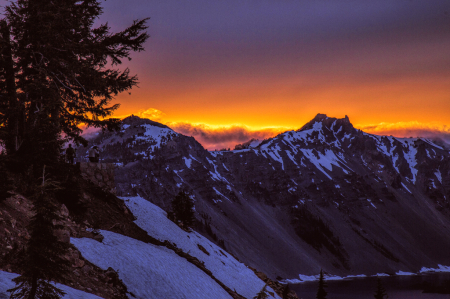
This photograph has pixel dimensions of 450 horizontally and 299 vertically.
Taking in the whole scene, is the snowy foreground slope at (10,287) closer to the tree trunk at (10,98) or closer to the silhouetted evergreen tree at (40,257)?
the silhouetted evergreen tree at (40,257)

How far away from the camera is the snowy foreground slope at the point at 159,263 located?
22203 millimetres

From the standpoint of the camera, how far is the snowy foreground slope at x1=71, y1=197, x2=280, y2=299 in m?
22.2

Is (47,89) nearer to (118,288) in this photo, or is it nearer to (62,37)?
(62,37)

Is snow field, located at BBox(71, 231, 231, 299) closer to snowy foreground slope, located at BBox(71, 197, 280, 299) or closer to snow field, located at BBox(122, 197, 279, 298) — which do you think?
snowy foreground slope, located at BBox(71, 197, 280, 299)

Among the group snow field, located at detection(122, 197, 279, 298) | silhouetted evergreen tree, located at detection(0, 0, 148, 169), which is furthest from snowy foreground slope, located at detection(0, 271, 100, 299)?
snow field, located at detection(122, 197, 279, 298)

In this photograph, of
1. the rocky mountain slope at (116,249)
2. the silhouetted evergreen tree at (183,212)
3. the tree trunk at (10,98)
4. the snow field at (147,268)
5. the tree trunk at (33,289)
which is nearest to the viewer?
the tree trunk at (33,289)

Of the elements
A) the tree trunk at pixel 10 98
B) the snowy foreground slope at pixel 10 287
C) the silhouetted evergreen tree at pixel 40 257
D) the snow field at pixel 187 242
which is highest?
the tree trunk at pixel 10 98

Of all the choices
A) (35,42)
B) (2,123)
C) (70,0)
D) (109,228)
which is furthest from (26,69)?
(109,228)

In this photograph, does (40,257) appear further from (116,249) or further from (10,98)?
(10,98)

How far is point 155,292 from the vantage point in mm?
22578

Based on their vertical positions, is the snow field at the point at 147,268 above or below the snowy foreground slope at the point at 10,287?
below

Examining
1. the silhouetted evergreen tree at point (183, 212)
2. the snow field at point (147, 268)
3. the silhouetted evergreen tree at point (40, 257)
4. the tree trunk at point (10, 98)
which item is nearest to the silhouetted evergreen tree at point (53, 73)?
the tree trunk at point (10, 98)

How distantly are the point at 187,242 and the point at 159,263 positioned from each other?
11688 mm

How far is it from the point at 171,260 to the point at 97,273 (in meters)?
9.27
